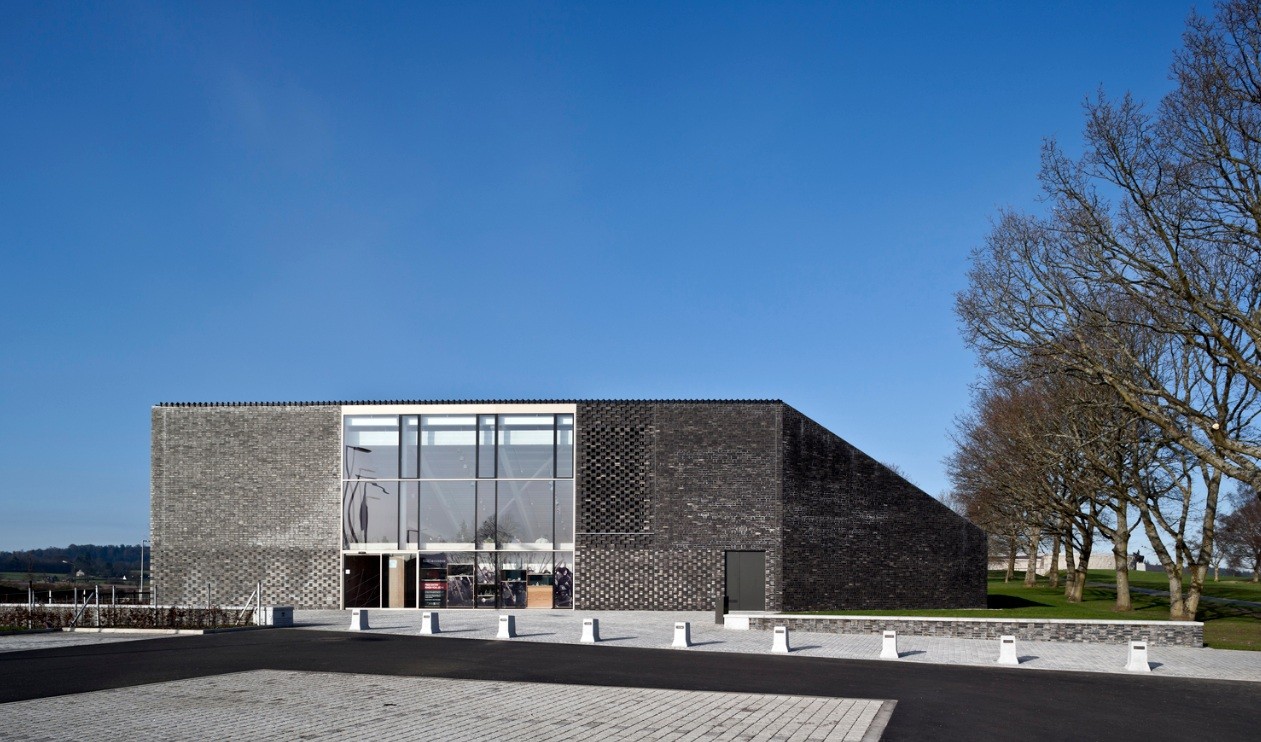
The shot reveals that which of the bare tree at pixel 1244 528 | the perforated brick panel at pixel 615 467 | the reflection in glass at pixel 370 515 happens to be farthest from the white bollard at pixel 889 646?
the bare tree at pixel 1244 528

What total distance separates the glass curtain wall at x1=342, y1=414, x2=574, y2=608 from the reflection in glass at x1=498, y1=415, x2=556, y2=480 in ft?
0.11

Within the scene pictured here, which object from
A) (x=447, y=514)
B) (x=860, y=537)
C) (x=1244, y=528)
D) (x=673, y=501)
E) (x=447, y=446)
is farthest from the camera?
(x=1244, y=528)

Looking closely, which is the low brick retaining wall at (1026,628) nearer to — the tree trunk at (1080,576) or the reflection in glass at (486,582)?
the reflection in glass at (486,582)

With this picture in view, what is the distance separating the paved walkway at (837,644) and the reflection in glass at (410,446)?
16.9 feet

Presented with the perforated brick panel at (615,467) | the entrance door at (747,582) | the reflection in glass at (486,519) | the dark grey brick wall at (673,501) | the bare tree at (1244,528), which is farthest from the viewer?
the bare tree at (1244,528)

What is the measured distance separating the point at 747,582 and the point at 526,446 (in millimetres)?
8438

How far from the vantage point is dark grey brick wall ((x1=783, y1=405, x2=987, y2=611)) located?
34656mm

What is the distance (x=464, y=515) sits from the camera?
35.7m

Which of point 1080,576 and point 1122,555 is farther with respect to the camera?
point 1080,576

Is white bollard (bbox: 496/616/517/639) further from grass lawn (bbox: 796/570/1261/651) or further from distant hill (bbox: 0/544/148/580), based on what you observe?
distant hill (bbox: 0/544/148/580)

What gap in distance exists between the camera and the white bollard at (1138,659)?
19141 millimetres

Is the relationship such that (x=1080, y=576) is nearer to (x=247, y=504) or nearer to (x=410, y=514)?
(x=410, y=514)

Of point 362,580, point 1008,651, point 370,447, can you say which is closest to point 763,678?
point 1008,651

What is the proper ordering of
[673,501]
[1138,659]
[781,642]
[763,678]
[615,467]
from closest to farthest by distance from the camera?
1. [763,678]
2. [1138,659]
3. [781,642]
4. [673,501]
5. [615,467]
